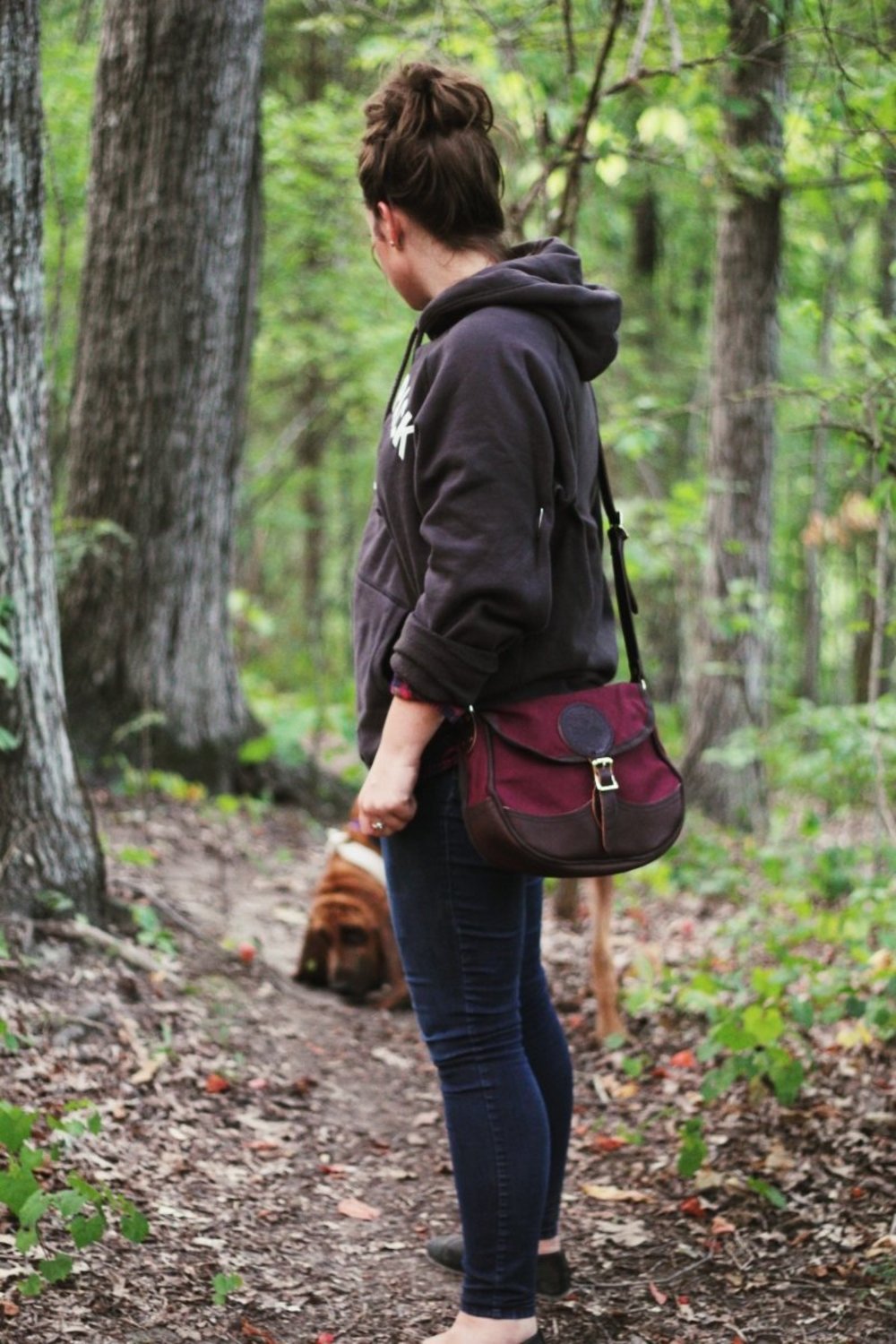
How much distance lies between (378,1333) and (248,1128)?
963 millimetres

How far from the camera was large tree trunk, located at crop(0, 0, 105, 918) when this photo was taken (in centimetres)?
307

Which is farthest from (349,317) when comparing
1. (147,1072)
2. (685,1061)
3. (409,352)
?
(409,352)

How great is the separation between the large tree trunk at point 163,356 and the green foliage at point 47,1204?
3.40 meters

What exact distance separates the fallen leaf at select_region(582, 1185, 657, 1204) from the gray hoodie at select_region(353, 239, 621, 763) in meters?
1.60

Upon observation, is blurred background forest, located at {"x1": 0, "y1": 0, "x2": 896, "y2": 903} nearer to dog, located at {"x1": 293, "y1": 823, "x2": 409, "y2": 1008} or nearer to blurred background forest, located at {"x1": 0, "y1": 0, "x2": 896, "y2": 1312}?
blurred background forest, located at {"x1": 0, "y1": 0, "x2": 896, "y2": 1312}

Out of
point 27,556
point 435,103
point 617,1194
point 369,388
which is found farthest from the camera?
point 369,388

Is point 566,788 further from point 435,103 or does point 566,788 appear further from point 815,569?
point 815,569

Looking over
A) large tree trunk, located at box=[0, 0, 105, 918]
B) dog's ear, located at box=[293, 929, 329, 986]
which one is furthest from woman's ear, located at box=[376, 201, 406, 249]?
dog's ear, located at box=[293, 929, 329, 986]

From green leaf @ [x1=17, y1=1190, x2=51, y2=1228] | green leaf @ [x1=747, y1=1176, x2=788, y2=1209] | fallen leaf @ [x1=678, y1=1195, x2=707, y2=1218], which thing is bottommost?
fallen leaf @ [x1=678, y1=1195, x2=707, y2=1218]

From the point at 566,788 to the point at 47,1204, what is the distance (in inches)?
46.8

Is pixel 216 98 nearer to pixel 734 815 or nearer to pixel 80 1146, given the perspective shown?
pixel 80 1146

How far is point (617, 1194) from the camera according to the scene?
3.20m

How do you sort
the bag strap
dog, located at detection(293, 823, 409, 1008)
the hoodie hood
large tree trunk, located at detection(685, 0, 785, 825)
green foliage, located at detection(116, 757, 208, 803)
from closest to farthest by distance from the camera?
the hoodie hood, the bag strap, dog, located at detection(293, 823, 409, 1008), green foliage, located at detection(116, 757, 208, 803), large tree trunk, located at detection(685, 0, 785, 825)

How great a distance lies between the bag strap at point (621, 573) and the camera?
2459 mm
